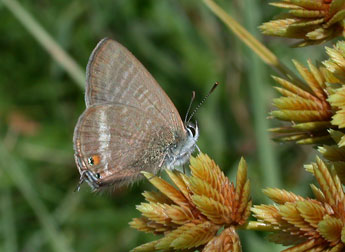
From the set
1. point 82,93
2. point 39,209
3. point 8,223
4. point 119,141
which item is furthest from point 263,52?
point 82,93

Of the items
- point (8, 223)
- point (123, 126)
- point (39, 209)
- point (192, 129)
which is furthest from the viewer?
point (8, 223)

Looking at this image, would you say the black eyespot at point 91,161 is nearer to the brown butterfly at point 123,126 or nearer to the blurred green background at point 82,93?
the brown butterfly at point 123,126

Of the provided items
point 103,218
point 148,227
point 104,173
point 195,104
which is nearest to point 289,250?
point 148,227

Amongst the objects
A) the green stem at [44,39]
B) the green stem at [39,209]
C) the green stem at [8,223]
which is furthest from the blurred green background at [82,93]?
the green stem at [44,39]

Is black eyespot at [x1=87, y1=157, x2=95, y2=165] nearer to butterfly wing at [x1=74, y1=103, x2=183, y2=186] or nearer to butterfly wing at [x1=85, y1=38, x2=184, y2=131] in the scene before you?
butterfly wing at [x1=74, y1=103, x2=183, y2=186]

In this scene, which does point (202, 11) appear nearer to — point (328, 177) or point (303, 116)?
point (303, 116)

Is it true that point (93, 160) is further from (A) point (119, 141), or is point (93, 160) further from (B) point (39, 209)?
(B) point (39, 209)

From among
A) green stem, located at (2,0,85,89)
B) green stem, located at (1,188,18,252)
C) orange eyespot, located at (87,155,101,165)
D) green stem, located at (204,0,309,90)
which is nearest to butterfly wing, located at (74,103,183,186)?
orange eyespot, located at (87,155,101,165)
